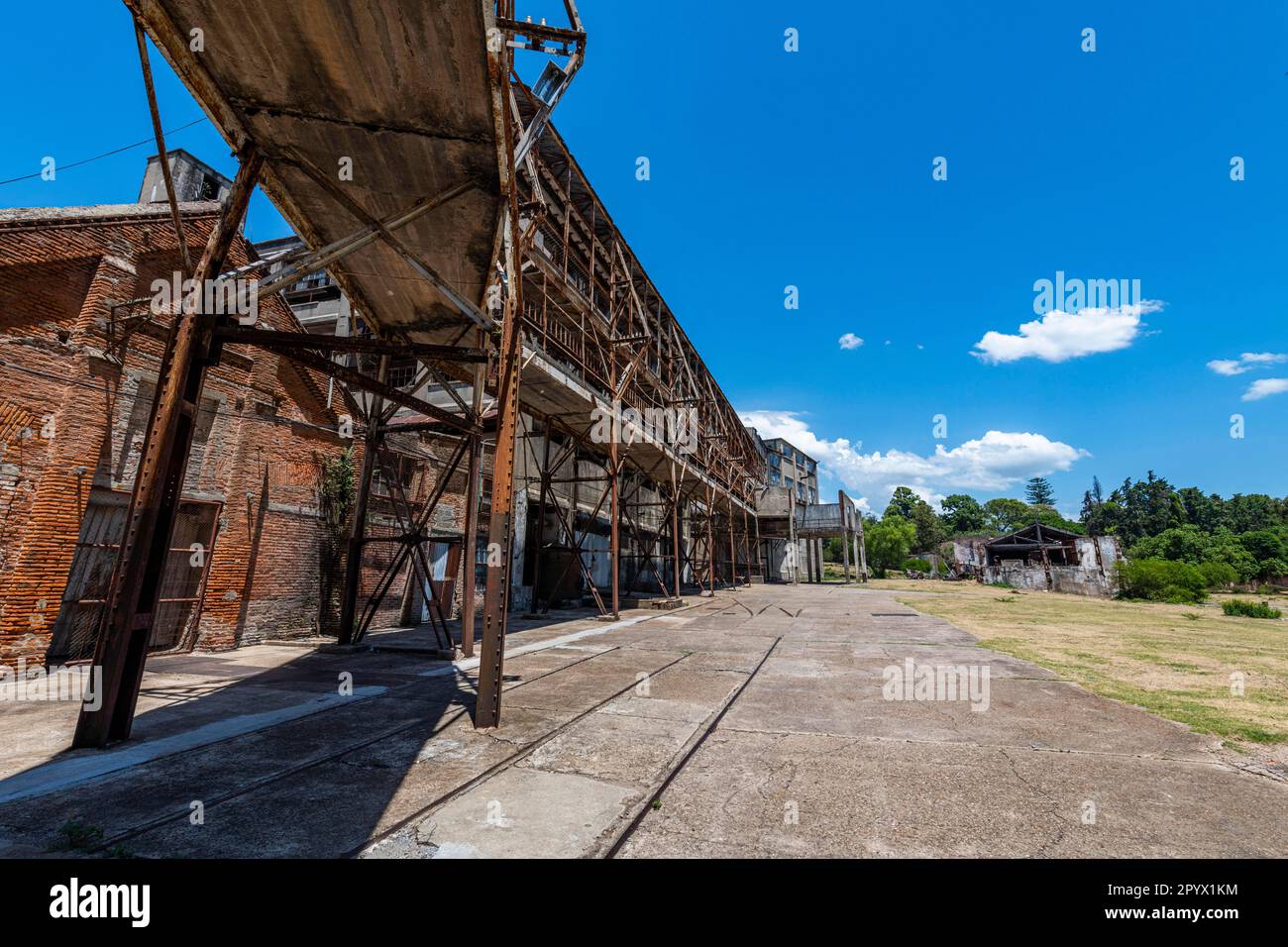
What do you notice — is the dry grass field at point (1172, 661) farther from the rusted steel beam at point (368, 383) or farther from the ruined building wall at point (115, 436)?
the ruined building wall at point (115, 436)

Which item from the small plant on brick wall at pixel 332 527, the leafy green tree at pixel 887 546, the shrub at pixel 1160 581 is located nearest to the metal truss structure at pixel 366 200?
the small plant on brick wall at pixel 332 527

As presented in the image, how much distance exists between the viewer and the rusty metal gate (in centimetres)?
763

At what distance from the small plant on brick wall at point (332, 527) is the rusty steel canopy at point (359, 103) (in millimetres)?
Answer: 6792

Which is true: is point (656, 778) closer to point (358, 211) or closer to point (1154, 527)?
point (358, 211)

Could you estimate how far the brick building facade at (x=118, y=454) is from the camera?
6.98 metres

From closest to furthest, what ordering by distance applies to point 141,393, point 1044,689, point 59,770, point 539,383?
point 59,770 < point 1044,689 < point 141,393 < point 539,383

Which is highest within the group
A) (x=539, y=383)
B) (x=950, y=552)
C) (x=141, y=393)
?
(x=539, y=383)

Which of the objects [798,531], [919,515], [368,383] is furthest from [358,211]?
[919,515]
